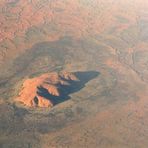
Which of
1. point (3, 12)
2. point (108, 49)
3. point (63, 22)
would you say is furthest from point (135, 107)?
point (3, 12)

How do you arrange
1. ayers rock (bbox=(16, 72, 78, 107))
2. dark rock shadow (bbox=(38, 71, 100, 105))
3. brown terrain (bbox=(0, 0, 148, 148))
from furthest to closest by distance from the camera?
dark rock shadow (bbox=(38, 71, 100, 105))
ayers rock (bbox=(16, 72, 78, 107))
brown terrain (bbox=(0, 0, 148, 148))

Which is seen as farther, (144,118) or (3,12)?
(3,12)

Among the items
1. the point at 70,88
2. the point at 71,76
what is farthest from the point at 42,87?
the point at 71,76

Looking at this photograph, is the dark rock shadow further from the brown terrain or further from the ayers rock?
the ayers rock

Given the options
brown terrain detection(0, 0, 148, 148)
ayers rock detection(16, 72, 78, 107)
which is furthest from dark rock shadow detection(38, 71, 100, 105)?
ayers rock detection(16, 72, 78, 107)

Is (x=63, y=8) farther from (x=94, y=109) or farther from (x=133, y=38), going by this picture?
(x=94, y=109)

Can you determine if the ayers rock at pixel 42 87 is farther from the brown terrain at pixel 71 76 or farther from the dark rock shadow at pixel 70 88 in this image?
the dark rock shadow at pixel 70 88
